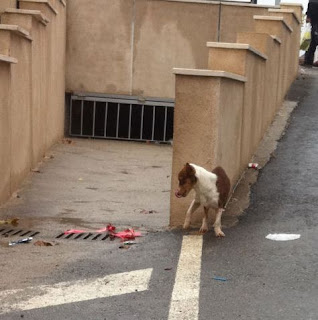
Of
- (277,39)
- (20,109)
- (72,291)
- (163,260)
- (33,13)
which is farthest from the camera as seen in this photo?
(277,39)

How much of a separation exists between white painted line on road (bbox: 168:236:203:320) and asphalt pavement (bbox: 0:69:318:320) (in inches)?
1.0

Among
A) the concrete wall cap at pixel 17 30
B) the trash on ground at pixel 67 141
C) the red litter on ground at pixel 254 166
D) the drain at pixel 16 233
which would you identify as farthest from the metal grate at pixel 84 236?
the trash on ground at pixel 67 141

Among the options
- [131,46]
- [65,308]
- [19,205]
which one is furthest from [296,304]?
[131,46]

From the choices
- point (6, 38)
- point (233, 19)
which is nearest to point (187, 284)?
point (6, 38)

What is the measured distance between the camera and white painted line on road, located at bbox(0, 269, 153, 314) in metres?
6.45

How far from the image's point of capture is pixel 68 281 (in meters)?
7.11

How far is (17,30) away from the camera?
38.1 feet

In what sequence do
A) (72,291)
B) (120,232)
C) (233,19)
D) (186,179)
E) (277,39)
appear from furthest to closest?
(233,19), (277,39), (120,232), (186,179), (72,291)

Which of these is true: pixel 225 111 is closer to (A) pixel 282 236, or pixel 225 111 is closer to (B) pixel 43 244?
(A) pixel 282 236

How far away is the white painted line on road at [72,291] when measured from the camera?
645cm

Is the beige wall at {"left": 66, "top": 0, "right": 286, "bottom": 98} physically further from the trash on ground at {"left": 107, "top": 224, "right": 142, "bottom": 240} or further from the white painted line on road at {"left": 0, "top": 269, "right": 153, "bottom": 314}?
the white painted line on road at {"left": 0, "top": 269, "right": 153, "bottom": 314}

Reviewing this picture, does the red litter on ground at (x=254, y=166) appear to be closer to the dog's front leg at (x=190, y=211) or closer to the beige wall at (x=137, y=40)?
the dog's front leg at (x=190, y=211)

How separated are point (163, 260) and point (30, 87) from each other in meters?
6.00

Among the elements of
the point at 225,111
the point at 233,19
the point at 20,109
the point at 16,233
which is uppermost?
the point at 233,19
